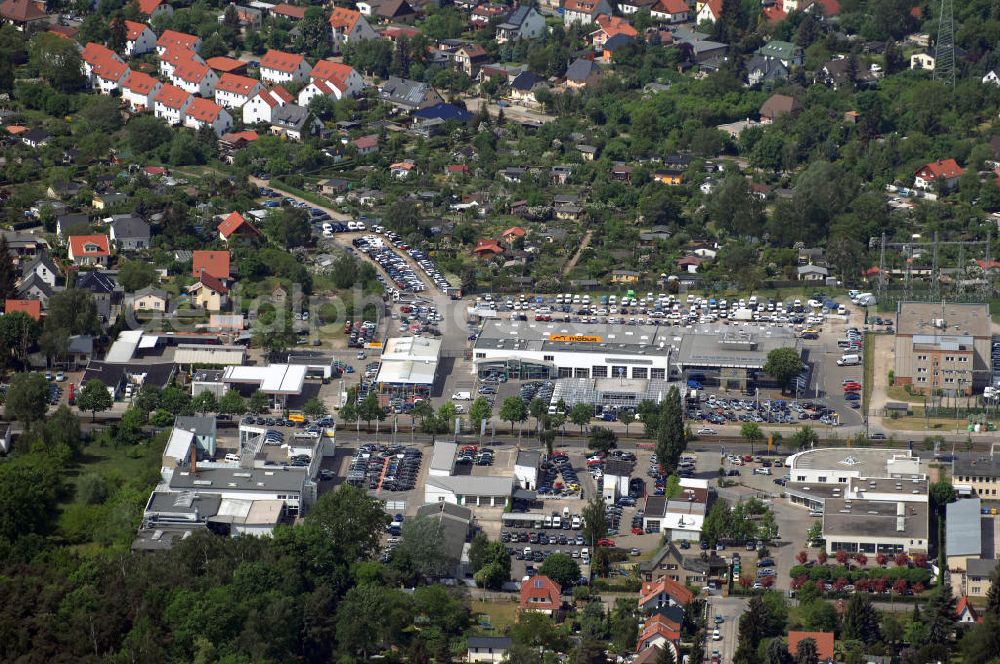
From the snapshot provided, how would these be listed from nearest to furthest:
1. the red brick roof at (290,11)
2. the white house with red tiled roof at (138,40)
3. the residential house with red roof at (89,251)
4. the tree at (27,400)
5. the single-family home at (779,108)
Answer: the tree at (27,400) → the residential house with red roof at (89,251) → the single-family home at (779,108) → the white house with red tiled roof at (138,40) → the red brick roof at (290,11)

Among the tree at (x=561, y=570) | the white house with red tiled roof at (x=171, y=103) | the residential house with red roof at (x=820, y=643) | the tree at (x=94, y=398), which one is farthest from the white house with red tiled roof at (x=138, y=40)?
the residential house with red roof at (x=820, y=643)

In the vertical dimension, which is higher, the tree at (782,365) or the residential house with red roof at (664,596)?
the tree at (782,365)

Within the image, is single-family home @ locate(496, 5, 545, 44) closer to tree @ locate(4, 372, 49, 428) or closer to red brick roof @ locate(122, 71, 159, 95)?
red brick roof @ locate(122, 71, 159, 95)

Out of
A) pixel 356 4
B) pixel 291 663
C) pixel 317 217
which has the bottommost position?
pixel 291 663

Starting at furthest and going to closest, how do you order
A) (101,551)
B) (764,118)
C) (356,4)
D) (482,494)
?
(356,4)
(764,118)
(482,494)
(101,551)

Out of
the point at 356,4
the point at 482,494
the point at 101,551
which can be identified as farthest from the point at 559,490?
the point at 356,4

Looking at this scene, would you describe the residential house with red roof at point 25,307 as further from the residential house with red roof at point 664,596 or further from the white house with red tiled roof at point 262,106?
the residential house with red roof at point 664,596

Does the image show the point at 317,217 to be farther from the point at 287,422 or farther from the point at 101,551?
the point at 101,551
